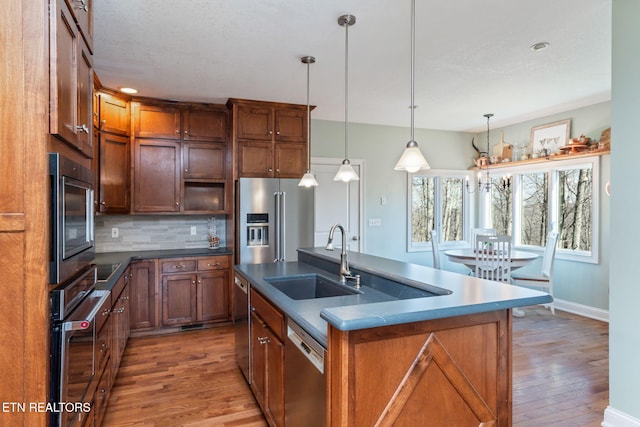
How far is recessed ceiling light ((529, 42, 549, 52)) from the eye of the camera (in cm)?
294

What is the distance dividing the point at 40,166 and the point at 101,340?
4.48ft

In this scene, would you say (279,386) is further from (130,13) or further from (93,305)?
(130,13)

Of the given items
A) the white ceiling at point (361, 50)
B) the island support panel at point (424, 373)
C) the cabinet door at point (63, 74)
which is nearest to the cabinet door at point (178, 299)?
the white ceiling at point (361, 50)

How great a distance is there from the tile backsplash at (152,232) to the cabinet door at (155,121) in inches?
40.1

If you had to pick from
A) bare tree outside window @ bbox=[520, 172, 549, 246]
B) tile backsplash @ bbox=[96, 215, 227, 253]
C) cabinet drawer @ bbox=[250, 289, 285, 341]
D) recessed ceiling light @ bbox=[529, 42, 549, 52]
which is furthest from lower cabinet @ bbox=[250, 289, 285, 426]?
bare tree outside window @ bbox=[520, 172, 549, 246]

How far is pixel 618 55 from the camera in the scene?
2.29m

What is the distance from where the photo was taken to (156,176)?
14.2ft

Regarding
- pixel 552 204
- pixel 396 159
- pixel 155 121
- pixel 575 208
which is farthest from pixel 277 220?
pixel 575 208

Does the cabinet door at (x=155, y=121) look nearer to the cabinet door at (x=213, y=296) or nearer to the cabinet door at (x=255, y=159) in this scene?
the cabinet door at (x=255, y=159)

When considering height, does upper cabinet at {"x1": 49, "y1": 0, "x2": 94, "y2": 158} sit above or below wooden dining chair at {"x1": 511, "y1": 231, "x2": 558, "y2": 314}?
above

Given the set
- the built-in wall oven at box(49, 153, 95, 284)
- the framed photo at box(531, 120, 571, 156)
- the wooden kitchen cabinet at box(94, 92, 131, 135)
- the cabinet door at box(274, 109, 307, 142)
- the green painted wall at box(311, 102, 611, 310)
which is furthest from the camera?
the framed photo at box(531, 120, 571, 156)

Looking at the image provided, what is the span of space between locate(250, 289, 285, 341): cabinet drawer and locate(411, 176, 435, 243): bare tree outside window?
3959 mm

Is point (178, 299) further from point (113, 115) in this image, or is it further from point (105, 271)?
point (113, 115)

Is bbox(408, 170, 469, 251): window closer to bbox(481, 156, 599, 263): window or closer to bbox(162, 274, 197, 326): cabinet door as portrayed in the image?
bbox(481, 156, 599, 263): window
